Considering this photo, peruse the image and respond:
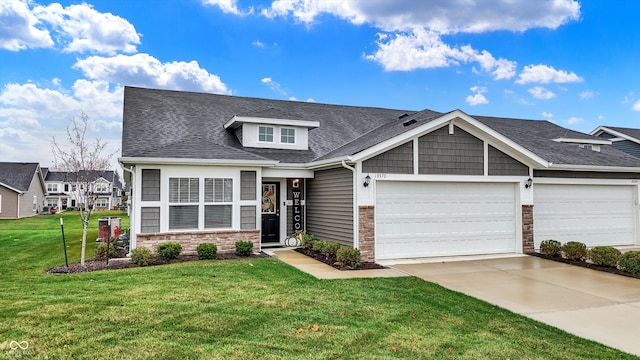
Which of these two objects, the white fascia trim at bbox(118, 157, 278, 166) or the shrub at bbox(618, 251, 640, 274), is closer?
the shrub at bbox(618, 251, 640, 274)

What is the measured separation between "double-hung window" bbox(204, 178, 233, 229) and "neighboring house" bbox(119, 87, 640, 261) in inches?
1.1

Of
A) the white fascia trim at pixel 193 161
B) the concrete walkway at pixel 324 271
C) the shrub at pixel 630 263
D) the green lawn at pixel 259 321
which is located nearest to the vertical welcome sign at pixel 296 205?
the white fascia trim at pixel 193 161

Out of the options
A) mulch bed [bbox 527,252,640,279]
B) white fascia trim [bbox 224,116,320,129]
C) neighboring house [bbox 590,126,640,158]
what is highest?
neighboring house [bbox 590,126,640,158]

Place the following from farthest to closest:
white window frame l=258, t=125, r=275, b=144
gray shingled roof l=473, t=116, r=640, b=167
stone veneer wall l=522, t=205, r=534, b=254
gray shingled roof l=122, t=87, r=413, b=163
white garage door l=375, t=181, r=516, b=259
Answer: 1. white window frame l=258, t=125, r=275, b=144
2. gray shingled roof l=473, t=116, r=640, b=167
3. stone veneer wall l=522, t=205, r=534, b=254
4. gray shingled roof l=122, t=87, r=413, b=163
5. white garage door l=375, t=181, r=516, b=259

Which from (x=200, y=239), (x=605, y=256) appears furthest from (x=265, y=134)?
(x=605, y=256)

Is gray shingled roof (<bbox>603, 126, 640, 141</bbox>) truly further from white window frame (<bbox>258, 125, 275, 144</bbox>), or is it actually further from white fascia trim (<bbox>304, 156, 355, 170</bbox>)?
white window frame (<bbox>258, 125, 275, 144</bbox>)

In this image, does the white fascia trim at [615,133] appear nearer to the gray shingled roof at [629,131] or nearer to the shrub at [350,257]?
the gray shingled roof at [629,131]

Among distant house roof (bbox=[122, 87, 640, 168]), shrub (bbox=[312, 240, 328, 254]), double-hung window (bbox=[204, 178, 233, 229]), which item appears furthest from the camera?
distant house roof (bbox=[122, 87, 640, 168])

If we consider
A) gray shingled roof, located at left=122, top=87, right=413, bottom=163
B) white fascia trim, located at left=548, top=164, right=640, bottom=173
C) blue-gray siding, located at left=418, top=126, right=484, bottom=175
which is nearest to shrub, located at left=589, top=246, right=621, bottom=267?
white fascia trim, located at left=548, top=164, right=640, bottom=173

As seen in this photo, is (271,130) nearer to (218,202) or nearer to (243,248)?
(218,202)

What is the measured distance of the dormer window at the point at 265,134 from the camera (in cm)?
1401

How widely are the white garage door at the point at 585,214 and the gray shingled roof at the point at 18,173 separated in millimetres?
41150

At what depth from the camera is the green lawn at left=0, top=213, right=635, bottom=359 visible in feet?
14.5

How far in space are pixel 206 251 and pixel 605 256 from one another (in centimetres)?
969
